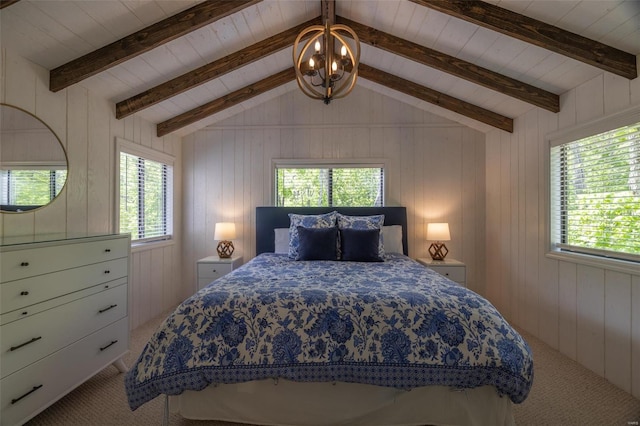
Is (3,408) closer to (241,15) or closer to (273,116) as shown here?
(241,15)

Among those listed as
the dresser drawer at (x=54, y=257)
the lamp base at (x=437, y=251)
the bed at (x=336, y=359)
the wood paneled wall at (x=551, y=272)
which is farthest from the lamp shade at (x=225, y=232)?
the wood paneled wall at (x=551, y=272)

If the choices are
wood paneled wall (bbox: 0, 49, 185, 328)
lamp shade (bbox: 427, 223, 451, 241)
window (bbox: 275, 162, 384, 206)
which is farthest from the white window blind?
lamp shade (bbox: 427, 223, 451, 241)

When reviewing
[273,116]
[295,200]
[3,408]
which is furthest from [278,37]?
[3,408]

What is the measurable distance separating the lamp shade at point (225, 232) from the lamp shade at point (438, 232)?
2.47m

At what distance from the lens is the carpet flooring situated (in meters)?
1.69

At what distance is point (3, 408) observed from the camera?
1.38m

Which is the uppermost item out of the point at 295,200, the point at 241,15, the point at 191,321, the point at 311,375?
the point at 241,15

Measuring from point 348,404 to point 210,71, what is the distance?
9.98ft

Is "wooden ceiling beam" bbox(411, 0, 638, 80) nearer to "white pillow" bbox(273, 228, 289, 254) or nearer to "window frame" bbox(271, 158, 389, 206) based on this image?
"window frame" bbox(271, 158, 389, 206)

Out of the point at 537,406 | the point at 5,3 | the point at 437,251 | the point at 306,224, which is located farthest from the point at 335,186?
the point at 5,3

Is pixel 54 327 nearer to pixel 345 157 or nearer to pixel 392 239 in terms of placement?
pixel 392 239

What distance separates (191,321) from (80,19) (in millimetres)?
2122

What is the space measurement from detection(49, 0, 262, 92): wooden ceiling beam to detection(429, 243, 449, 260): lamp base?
3.17 metres

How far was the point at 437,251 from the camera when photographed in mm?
3488
